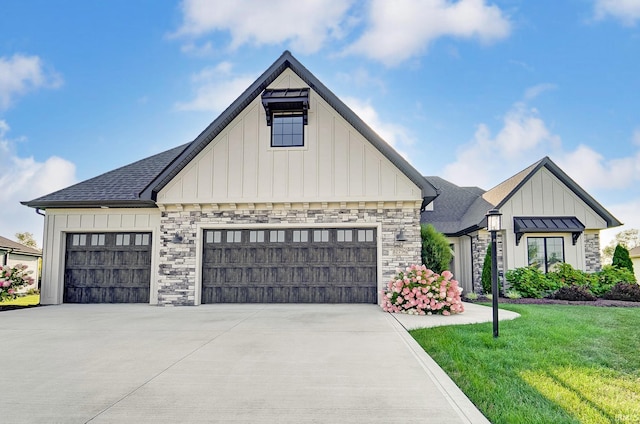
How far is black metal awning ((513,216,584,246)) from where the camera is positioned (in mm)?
13914

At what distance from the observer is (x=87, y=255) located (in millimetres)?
12156

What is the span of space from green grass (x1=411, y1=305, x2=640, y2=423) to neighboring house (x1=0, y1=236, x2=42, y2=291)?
21.2 meters

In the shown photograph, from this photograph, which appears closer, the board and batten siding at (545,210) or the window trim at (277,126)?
the window trim at (277,126)

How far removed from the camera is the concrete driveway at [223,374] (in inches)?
132

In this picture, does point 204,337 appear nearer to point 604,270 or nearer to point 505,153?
point 604,270

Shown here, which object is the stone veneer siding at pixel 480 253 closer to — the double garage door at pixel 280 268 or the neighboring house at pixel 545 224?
the neighboring house at pixel 545 224

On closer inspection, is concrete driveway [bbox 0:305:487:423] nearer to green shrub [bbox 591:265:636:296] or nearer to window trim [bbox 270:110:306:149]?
window trim [bbox 270:110:306:149]

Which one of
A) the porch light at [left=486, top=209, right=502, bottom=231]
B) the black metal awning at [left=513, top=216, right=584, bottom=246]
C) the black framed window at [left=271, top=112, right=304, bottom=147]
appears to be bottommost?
the porch light at [left=486, top=209, right=502, bottom=231]

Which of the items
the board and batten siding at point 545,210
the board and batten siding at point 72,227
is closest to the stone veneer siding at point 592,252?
the board and batten siding at point 545,210

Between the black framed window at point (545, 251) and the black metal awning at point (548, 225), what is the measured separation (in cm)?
56

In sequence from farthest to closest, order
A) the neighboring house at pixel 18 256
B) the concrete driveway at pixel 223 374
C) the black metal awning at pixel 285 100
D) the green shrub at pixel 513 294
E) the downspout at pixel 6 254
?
the neighboring house at pixel 18 256 → the downspout at pixel 6 254 → the green shrub at pixel 513 294 → the black metal awning at pixel 285 100 → the concrete driveway at pixel 223 374

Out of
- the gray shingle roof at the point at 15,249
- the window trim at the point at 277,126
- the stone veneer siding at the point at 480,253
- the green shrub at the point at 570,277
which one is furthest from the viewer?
the gray shingle roof at the point at 15,249

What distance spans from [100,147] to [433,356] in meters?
15.4

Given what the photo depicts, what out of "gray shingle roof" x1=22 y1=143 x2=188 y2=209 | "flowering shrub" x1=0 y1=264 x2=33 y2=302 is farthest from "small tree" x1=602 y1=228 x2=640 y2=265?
"flowering shrub" x1=0 y1=264 x2=33 y2=302
